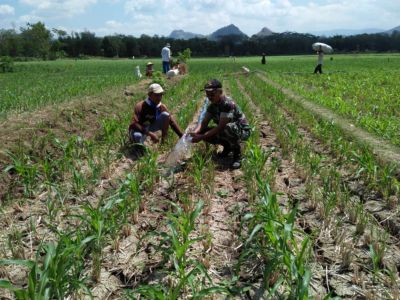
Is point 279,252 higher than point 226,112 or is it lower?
lower

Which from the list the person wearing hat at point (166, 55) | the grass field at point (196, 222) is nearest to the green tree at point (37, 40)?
the person wearing hat at point (166, 55)

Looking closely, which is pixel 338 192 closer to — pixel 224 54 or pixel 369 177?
pixel 369 177

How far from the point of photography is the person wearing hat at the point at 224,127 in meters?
4.67

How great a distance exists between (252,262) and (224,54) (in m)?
74.0

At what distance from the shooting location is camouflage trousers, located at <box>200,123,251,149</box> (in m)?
4.82

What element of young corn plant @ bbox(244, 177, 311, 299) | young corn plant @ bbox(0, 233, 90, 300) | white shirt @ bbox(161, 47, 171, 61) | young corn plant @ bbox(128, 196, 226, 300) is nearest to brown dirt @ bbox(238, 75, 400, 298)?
young corn plant @ bbox(244, 177, 311, 299)

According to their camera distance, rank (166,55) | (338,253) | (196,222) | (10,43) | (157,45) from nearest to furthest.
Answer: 1. (338,253)
2. (196,222)
3. (166,55)
4. (10,43)
5. (157,45)

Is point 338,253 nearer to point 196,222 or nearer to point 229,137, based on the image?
point 196,222

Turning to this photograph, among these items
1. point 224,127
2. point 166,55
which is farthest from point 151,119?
point 166,55

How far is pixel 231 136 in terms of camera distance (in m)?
4.86

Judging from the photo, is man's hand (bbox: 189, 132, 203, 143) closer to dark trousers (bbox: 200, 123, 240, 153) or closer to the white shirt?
dark trousers (bbox: 200, 123, 240, 153)

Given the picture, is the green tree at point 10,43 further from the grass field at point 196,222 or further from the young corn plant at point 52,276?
the young corn plant at point 52,276

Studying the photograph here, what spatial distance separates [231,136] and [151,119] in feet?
4.75

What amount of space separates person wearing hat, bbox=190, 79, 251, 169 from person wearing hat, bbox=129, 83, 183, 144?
0.61 m
